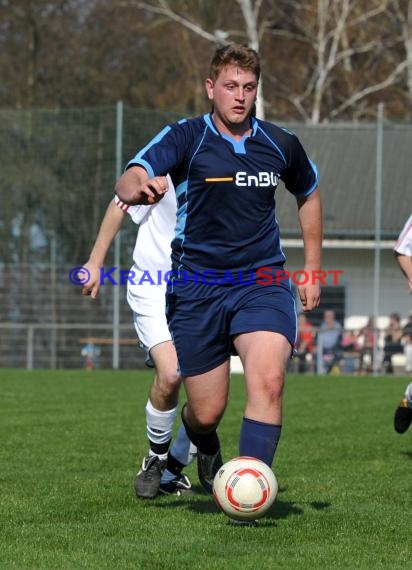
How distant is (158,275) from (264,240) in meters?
1.29

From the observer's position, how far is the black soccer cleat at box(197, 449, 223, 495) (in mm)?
7001

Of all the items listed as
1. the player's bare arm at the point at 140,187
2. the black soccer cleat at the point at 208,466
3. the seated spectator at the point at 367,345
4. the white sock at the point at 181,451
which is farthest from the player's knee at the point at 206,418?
the seated spectator at the point at 367,345

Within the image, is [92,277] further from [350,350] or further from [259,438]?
[350,350]

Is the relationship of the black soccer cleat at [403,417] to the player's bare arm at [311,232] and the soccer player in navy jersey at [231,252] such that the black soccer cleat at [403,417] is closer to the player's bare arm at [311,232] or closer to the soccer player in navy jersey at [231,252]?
the player's bare arm at [311,232]

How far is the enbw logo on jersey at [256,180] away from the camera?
5992 millimetres

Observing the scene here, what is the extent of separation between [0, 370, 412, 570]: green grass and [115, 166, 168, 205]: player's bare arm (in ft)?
4.74

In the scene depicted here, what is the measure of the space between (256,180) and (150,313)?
1506 mm

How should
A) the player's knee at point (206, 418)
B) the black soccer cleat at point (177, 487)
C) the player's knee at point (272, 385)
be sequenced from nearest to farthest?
1. the player's knee at point (272, 385)
2. the player's knee at point (206, 418)
3. the black soccer cleat at point (177, 487)

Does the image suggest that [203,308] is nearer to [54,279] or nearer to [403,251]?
[403,251]

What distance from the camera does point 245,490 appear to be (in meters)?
5.68

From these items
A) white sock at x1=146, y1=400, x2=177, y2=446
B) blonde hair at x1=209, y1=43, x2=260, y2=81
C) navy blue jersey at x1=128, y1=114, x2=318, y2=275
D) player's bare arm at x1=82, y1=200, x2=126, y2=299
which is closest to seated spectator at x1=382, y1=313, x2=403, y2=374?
white sock at x1=146, y1=400, x2=177, y2=446

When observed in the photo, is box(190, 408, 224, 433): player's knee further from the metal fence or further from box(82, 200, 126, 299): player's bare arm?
the metal fence

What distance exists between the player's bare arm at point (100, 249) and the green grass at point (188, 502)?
1.11 meters

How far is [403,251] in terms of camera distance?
9.21m
